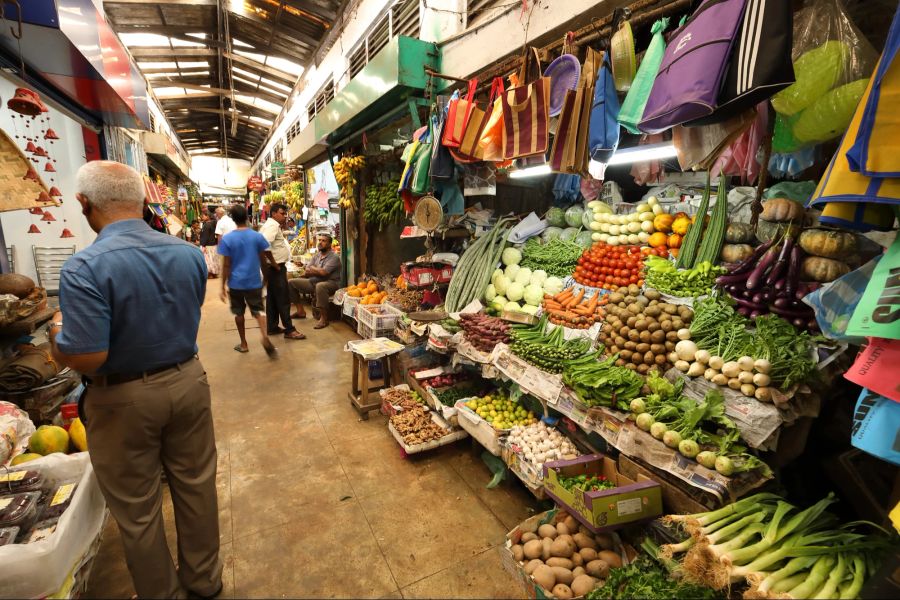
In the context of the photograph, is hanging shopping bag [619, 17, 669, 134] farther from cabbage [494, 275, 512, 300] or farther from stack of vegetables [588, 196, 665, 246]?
cabbage [494, 275, 512, 300]

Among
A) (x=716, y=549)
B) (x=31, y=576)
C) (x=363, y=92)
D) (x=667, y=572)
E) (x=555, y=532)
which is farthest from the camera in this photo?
(x=363, y=92)

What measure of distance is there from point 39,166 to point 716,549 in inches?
292

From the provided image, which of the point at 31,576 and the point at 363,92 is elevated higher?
the point at 363,92

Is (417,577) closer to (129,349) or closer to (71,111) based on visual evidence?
(129,349)

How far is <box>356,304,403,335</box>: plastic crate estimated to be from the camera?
5051 mm

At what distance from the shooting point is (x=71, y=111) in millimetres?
4613

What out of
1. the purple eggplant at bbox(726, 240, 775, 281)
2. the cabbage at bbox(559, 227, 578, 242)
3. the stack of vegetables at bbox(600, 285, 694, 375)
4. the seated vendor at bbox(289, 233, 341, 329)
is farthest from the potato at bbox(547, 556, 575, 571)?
the seated vendor at bbox(289, 233, 341, 329)

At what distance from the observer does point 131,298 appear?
171 cm

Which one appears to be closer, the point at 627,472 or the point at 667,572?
the point at 667,572

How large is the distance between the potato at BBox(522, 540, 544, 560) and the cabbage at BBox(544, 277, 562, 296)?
2.17 meters

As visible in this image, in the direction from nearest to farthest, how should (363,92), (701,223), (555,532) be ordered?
(555,532) < (701,223) < (363,92)

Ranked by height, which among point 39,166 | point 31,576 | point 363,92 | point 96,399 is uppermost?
point 363,92

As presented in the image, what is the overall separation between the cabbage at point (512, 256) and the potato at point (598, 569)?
289 cm

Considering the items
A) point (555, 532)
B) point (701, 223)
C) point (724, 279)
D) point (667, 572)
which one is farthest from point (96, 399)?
point (701, 223)
